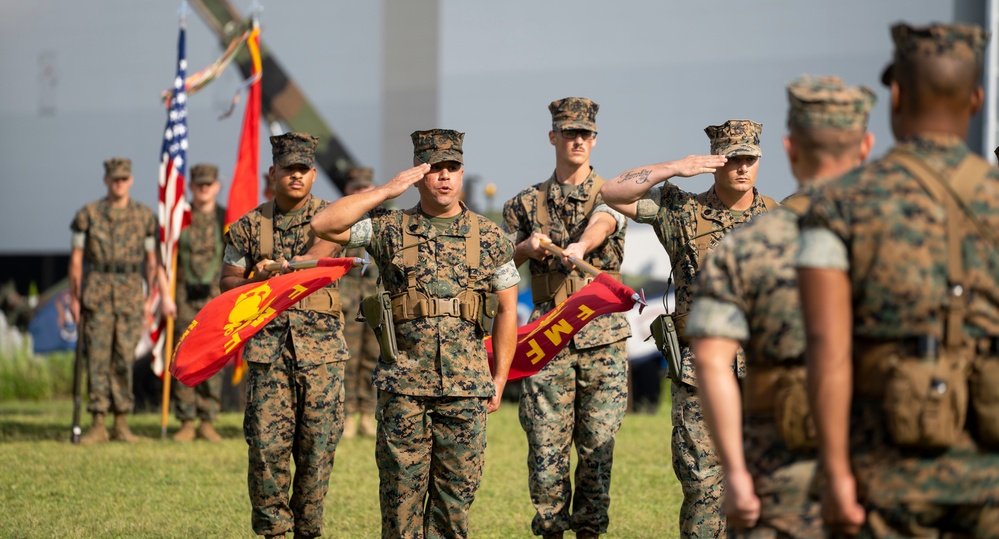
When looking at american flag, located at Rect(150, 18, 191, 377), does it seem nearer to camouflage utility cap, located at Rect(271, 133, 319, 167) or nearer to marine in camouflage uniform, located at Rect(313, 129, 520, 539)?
camouflage utility cap, located at Rect(271, 133, 319, 167)

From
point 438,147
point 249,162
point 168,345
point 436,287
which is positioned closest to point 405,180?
point 438,147

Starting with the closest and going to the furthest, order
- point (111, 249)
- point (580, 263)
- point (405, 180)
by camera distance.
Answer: point (405, 180)
point (580, 263)
point (111, 249)

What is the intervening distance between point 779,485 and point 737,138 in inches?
131

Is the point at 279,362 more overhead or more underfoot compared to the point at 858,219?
more underfoot

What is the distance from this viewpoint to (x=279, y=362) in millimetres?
7453

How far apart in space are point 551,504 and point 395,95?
50.4ft

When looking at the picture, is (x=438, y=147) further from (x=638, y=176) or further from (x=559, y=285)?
(x=559, y=285)

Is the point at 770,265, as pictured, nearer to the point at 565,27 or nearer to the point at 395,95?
the point at 565,27

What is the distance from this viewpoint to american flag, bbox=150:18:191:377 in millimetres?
12539

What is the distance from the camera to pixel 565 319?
24.9 ft

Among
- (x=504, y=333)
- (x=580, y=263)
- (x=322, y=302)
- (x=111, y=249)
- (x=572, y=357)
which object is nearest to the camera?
(x=504, y=333)

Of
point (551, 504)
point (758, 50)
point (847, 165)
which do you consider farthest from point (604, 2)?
point (847, 165)

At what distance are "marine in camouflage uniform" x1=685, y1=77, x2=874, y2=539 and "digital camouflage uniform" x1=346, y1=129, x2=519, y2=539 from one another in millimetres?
2729

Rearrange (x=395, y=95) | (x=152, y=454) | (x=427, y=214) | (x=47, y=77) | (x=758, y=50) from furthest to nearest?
(x=47, y=77)
(x=395, y=95)
(x=758, y=50)
(x=152, y=454)
(x=427, y=214)
